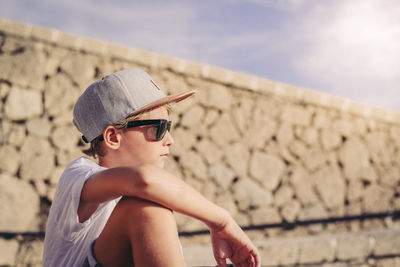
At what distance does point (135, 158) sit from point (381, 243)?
13.0 ft

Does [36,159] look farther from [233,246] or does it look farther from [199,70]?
[233,246]

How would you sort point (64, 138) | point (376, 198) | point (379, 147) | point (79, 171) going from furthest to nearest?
1. point (379, 147)
2. point (376, 198)
3. point (64, 138)
4. point (79, 171)

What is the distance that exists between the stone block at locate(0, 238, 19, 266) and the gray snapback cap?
3.06 metres

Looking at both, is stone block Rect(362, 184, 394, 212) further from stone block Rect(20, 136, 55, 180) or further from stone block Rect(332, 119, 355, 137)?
stone block Rect(20, 136, 55, 180)

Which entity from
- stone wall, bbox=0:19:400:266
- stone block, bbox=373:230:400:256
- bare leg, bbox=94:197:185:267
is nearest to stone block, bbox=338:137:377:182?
stone wall, bbox=0:19:400:266

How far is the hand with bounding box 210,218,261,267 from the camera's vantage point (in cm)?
121

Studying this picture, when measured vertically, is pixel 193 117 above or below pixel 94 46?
below

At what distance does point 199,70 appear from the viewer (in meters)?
5.02

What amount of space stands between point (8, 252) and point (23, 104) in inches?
62.0

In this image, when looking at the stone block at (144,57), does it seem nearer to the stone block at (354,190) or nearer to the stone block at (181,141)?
the stone block at (181,141)

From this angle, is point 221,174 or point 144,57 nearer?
point 144,57

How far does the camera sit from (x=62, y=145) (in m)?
4.39

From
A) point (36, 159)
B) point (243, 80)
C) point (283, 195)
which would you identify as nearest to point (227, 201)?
point (283, 195)

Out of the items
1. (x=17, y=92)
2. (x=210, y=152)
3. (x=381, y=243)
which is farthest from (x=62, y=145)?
(x=381, y=243)
